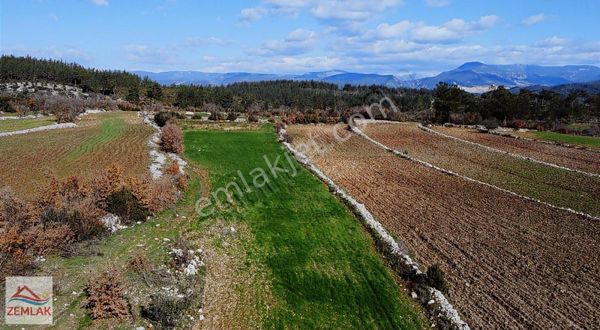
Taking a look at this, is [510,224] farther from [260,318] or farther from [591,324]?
[260,318]

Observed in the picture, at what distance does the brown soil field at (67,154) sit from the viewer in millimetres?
24453

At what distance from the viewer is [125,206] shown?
18562 millimetres

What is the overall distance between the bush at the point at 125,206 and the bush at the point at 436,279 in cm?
1279

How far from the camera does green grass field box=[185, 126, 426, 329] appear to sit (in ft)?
43.1

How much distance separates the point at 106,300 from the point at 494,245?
15713mm

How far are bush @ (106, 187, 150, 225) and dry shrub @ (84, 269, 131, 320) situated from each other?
21.1 feet

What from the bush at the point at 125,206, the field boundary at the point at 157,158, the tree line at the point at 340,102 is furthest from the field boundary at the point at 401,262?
the tree line at the point at 340,102

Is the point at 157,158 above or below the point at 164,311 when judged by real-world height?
above

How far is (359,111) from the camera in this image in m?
85.9

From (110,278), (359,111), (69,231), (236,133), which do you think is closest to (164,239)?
(69,231)

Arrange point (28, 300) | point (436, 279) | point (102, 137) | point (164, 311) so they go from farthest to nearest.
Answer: point (102, 137)
point (436, 279)
point (28, 300)
point (164, 311)

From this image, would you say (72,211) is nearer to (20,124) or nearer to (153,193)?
(153,193)

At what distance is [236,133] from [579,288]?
43.1 m

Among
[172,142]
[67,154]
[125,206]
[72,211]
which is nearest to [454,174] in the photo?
[172,142]
